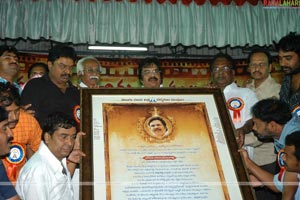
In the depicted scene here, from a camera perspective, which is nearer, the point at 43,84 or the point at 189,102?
the point at 189,102

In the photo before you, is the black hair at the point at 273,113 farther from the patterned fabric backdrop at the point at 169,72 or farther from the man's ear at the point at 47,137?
the patterned fabric backdrop at the point at 169,72

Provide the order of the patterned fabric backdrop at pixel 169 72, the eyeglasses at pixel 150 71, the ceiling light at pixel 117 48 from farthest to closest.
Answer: the ceiling light at pixel 117 48
the patterned fabric backdrop at pixel 169 72
the eyeglasses at pixel 150 71

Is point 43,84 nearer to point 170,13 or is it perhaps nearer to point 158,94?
point 158,94

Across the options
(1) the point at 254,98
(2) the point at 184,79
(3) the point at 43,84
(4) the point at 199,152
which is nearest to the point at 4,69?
(3) the point at 43,84

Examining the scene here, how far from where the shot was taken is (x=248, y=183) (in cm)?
247

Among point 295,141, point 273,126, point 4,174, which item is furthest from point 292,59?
point 4,174

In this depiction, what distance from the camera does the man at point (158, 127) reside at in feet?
8.80

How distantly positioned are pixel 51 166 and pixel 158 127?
0.74m

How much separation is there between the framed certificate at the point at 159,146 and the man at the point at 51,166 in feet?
0.57

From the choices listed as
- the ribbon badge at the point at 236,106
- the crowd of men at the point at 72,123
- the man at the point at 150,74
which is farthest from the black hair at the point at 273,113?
the man at the point at 150,74

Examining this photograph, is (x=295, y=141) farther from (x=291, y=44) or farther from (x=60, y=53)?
(x=60, y=53)

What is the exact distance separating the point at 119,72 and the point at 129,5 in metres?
1.95

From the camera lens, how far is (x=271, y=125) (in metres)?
2.97

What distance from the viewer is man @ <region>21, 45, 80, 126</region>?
324 centimetres
